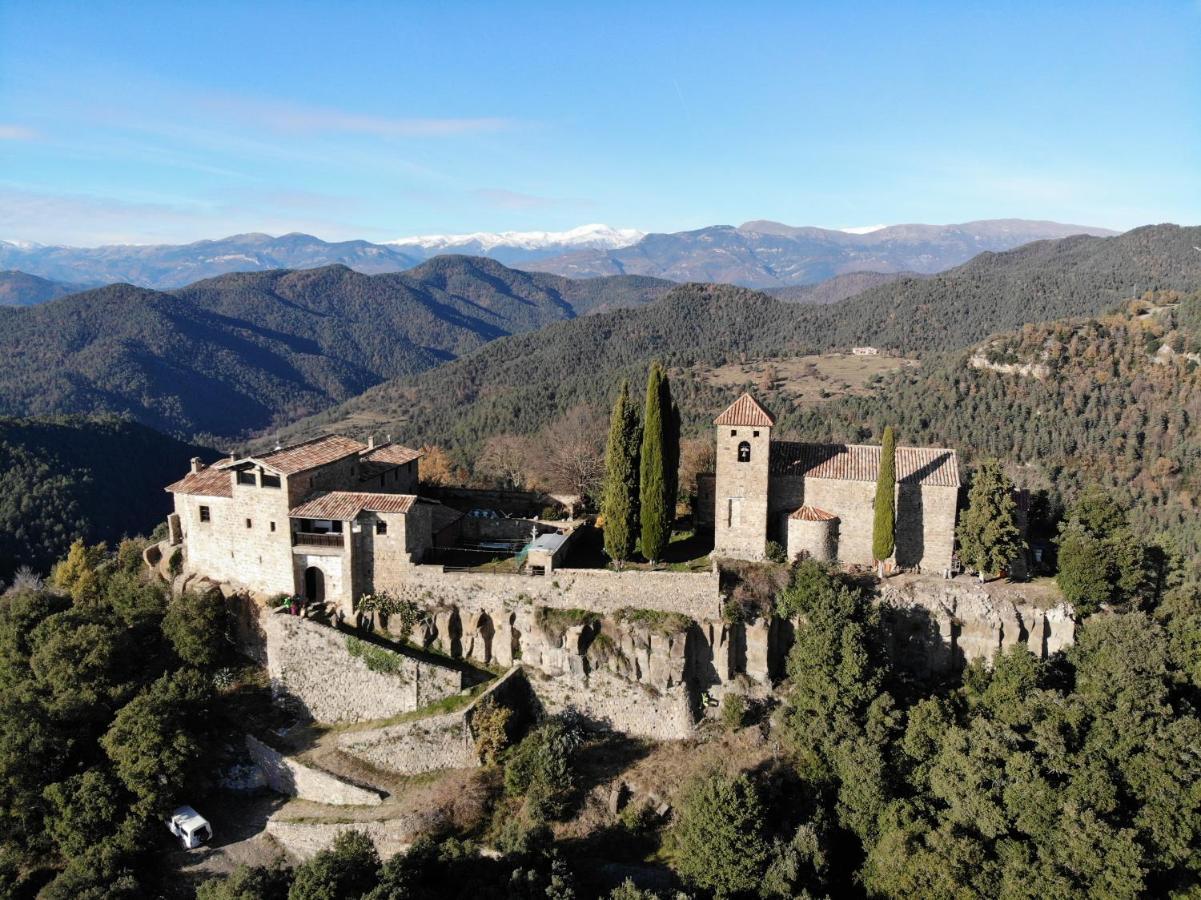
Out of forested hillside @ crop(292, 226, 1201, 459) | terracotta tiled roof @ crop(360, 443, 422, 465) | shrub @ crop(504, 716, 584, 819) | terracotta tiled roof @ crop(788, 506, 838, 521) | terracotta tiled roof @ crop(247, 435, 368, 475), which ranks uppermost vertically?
forested hillside @ crop(292, 226, 1201, 459)

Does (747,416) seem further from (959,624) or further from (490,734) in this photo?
(490,734)

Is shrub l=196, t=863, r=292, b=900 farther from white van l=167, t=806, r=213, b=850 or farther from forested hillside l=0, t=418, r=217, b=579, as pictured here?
forested hillside l=0, t=418, r=217, b=579

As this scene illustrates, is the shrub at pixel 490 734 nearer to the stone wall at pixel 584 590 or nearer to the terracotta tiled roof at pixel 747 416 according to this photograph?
the stone wall at pixel 584 590

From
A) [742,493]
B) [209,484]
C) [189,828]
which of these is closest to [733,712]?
[742,493]

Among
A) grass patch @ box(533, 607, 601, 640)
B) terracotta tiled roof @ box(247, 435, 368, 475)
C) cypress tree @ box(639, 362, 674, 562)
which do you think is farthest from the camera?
cypress tree @ box(639, 362, 674, 562)

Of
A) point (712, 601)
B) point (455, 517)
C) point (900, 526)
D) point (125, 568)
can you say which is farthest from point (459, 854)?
point (125, 568)

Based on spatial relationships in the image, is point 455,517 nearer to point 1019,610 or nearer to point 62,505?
point 1019,610

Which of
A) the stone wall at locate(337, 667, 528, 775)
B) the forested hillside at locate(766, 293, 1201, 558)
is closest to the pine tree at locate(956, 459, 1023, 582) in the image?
the stone wall at locate(337, 667, 528, 775)

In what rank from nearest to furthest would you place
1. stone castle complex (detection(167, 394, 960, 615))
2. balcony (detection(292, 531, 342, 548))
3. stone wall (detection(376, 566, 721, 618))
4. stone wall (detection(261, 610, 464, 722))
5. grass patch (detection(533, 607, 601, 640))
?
stone wall (detection(261, 610, 464, 722)) < grass patch (detection(533, 607, 601, 640)) < stone wall (detection(376, 566, 721, 618)) < stone castle complex (detection(167, 394, 960, 615)) < balcony (detection(292, 531, 342, 548))
